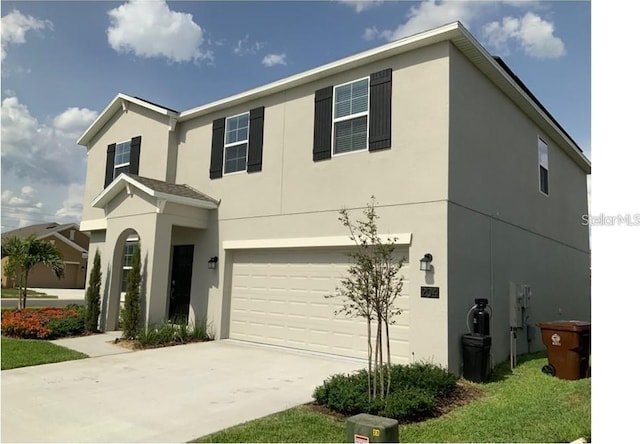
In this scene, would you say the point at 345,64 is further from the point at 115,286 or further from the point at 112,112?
the point at 112,112

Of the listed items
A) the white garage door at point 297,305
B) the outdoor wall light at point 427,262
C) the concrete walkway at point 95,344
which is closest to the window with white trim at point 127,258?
the concrete walkway at point 95,344

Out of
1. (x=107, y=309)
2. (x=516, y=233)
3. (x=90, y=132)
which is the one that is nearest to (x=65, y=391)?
(x=107, y=309)

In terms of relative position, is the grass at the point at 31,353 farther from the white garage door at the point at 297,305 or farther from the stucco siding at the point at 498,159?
the stucco siding at the point at 498,159

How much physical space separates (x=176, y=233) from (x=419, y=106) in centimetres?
782

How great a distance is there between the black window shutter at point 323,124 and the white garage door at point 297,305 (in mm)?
2130

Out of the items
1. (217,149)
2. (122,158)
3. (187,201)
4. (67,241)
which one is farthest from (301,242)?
(67,241)

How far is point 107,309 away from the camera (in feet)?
40.8

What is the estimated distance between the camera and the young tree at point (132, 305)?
10.9m

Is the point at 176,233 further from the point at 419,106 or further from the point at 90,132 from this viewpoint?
the point at 419,106

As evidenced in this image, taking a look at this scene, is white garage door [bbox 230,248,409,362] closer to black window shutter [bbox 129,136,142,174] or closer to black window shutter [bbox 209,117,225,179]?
black window shutter [bbox 209,117,225,179]

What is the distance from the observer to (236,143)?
39.9 ft

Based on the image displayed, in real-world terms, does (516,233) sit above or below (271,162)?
below

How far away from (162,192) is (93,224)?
6.16 meters

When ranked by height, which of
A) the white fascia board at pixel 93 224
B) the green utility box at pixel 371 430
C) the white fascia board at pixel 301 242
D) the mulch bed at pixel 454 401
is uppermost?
the white fascia board at pixel 93 224
